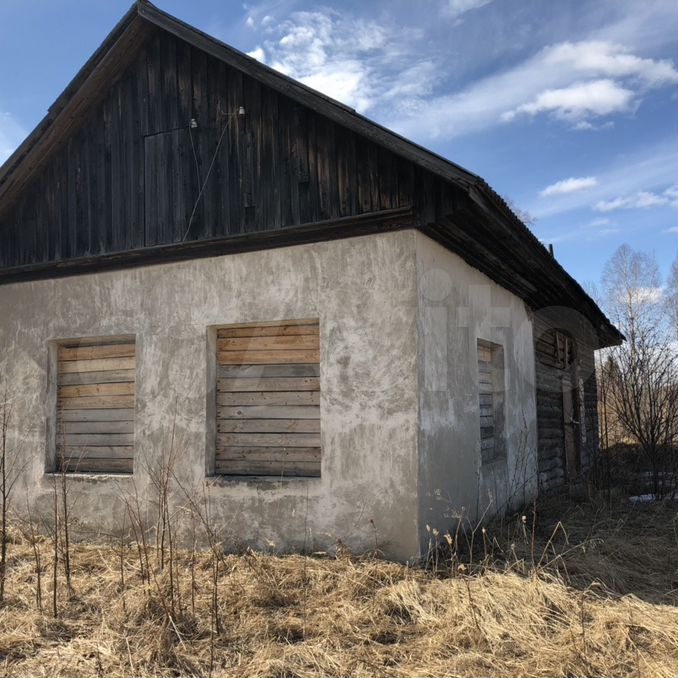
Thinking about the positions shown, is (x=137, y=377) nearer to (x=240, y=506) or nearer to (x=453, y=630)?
(x=240, y=506)

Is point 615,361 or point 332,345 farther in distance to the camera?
point 615,361

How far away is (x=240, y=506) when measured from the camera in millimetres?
6254

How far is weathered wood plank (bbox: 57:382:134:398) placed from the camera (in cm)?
723

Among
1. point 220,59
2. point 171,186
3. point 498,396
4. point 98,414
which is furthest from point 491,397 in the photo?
point 220,59

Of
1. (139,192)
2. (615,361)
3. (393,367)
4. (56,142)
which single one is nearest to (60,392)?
(139,192)

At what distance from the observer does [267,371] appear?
21.4ft

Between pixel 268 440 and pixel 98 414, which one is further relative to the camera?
pixel 98 414

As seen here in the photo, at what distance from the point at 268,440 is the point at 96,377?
2360mm

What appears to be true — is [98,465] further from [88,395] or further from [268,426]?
[268,426]

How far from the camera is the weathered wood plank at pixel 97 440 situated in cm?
717

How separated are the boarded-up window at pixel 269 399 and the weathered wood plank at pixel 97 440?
4.06 feet

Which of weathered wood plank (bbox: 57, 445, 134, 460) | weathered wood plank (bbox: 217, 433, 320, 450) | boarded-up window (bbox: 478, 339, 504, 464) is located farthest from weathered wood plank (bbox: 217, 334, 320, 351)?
boarded-up window (bbox: 478, 339, 504, 464)

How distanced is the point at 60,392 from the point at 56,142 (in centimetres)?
300

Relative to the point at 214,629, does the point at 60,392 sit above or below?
above
